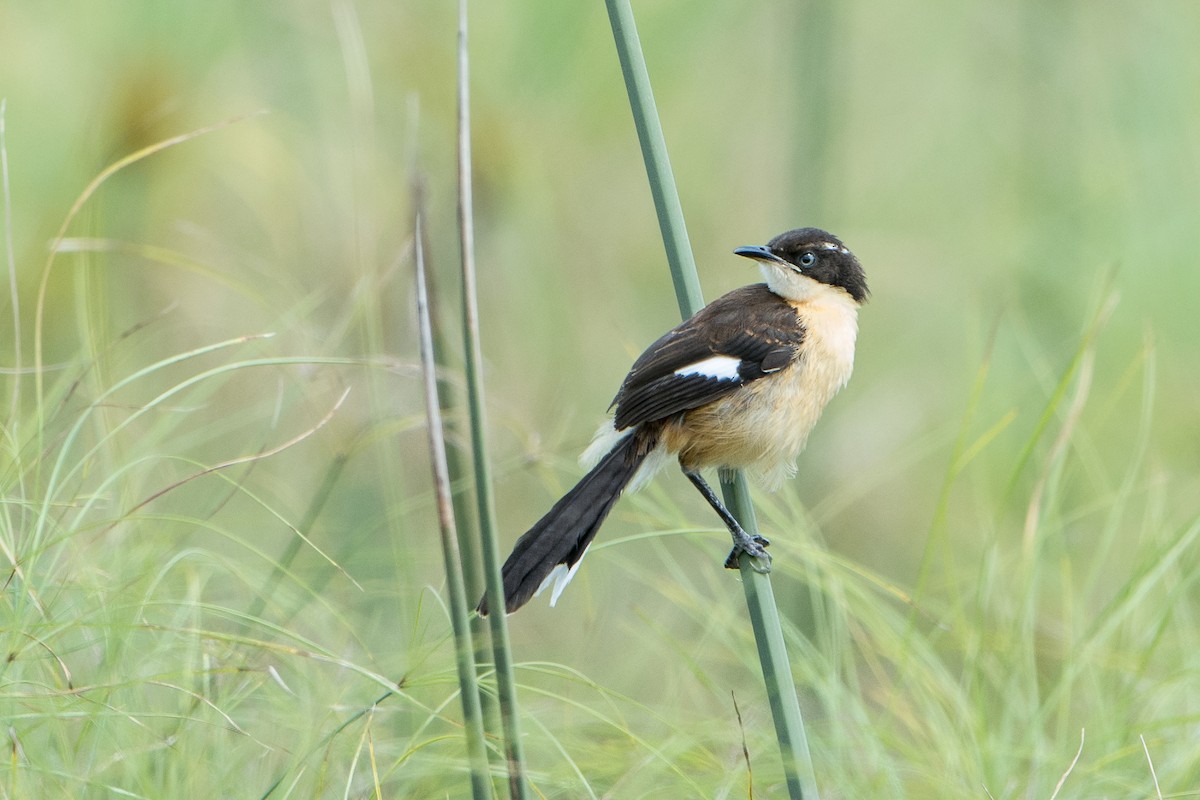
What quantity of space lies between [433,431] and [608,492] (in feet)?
3.35

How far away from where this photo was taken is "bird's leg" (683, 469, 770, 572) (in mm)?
2277

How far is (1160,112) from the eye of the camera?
423 cm

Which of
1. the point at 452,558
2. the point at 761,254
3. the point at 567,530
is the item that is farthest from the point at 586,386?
the point at 452,558

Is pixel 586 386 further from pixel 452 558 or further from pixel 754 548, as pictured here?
pixel 452 558

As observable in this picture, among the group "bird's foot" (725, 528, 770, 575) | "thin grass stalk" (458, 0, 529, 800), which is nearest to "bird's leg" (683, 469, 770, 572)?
"bird's foot" (725, 528, 770, 575)

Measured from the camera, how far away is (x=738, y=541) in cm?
241

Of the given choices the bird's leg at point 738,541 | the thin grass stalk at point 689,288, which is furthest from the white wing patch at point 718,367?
the thin grass stalk at point 689,288

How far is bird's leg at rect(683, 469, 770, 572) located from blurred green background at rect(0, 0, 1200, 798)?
0.07 m

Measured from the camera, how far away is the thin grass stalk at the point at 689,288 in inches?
67.3

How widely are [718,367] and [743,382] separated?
8 cm

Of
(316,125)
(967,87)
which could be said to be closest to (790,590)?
(316,125)

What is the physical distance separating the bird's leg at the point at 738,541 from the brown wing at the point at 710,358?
0.21 meters

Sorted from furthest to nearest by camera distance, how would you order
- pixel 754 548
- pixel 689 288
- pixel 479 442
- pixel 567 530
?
pixel 754 548 → pixel 567 530 → pixel 689 288 → pixel 479 442

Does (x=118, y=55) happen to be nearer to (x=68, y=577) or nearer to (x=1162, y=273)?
(x=68, y=577)
